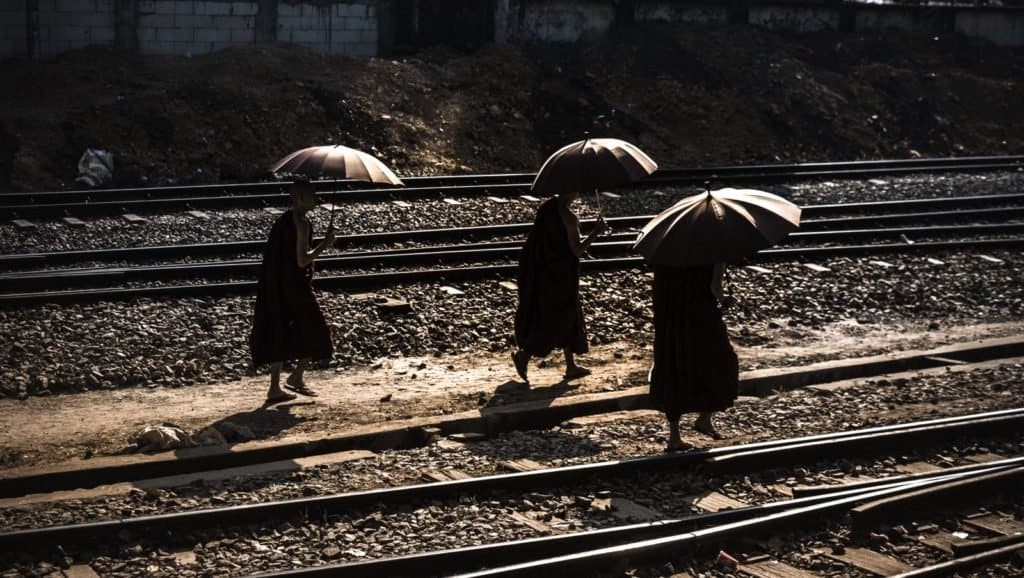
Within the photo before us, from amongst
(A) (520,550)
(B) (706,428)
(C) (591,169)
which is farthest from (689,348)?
(A) (520,550)

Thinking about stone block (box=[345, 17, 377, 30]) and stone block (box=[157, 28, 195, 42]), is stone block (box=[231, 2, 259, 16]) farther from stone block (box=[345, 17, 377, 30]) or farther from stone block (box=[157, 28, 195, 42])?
stone block (box=[345, 17, 377, 30])

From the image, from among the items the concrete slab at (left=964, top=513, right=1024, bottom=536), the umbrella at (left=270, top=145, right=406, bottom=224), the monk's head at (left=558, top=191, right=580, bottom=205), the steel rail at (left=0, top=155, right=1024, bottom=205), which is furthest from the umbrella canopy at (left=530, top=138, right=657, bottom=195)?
the steel rail at (left=0, top=155, right=1024, bottom=205)

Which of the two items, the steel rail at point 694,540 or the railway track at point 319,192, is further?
the railway track at point 319,192

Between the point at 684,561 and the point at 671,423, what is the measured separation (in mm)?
2151

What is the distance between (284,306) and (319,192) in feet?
27.6

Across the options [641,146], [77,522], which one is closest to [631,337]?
[77,522]

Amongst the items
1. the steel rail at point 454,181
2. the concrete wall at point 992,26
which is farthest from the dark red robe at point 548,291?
the concrete wall at point 992,26

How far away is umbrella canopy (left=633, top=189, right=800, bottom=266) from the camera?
923 centimetres

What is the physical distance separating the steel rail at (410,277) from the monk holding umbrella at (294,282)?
9.19 ft

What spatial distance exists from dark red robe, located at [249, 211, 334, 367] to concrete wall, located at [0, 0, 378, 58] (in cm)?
1682

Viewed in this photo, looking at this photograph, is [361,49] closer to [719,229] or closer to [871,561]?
[719,229]

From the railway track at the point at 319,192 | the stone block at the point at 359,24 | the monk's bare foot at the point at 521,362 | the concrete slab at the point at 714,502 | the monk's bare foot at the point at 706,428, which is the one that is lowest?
the concrete slab at the point at 714,502

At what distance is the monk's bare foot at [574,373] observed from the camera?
12.1 metres

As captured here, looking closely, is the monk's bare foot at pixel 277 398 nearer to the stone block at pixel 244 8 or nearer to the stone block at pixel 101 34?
the stone block at pixel 101 34
